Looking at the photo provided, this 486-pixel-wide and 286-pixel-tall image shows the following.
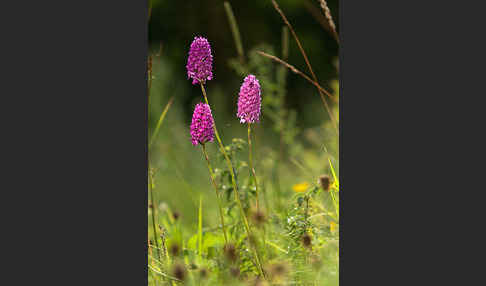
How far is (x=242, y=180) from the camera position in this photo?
386 centimetres

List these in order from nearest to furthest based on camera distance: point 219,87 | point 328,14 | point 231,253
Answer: point 231,253, point 328,14, point 219,87

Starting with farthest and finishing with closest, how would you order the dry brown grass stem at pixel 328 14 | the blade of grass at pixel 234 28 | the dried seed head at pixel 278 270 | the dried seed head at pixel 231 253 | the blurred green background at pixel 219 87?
the blade of grass at pixel 234 28 → the blurred green background at pixel 219 87 → the dry brown grass stem at pixel 328 14 → the dried seed head at pixel 231 253 → the dried seed head at pixel 278 270

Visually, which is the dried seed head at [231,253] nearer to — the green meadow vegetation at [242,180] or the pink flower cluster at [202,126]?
the green meadow vegetation at [242,180]

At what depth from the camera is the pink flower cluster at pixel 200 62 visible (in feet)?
10.3

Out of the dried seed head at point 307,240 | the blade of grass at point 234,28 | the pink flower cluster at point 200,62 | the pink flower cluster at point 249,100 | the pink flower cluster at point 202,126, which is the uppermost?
the blade of grass at point 234,28

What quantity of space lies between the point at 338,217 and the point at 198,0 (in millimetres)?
1591

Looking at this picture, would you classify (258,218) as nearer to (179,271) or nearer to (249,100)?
(179,271)

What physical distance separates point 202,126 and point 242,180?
2.98 ft

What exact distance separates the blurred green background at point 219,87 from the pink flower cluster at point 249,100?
27 cm

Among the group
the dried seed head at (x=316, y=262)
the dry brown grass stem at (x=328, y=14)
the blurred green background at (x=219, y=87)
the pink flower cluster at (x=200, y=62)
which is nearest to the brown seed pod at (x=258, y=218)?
the dried seed head at (x=316, y=262)

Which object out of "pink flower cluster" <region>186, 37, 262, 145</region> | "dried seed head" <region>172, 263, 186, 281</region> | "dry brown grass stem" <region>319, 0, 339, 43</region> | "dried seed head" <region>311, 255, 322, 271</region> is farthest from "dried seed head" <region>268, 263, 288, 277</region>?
"dry brown grass stem" <region>319, 0, 339, 43</region>

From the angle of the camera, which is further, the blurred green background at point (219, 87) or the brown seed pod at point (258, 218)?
the blurred green background at point (219, 87)

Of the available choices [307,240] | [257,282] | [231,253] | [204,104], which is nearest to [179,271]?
[231,253]

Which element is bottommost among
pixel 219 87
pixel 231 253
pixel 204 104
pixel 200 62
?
pixel 231 253
